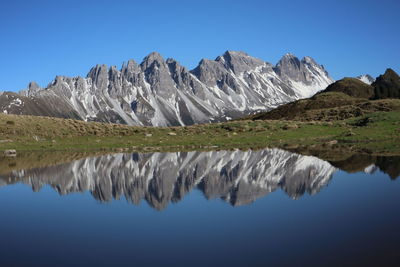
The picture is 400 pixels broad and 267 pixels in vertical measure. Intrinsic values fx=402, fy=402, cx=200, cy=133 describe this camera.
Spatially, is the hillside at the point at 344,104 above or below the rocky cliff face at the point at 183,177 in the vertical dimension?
above

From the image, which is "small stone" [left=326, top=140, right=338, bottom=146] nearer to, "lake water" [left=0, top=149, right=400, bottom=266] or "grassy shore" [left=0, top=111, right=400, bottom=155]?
"grassy shore" [left=0, top=111, right=400, bottom=155]

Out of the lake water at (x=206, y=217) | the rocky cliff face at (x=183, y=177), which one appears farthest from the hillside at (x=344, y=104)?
the lake water at (x=206, y=217)

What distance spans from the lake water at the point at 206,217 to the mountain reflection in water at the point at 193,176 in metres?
0.08

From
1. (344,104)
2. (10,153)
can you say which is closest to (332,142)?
(10,153)

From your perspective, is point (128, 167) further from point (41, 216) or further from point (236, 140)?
point (236, 140)

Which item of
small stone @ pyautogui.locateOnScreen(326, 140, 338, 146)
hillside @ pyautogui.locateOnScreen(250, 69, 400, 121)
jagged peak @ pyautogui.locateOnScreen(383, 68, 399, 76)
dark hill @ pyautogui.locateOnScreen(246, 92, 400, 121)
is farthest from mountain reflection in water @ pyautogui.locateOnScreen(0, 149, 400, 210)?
jagged peak @ pyautogui.locateOnScreen(383, 68, 399, 76)

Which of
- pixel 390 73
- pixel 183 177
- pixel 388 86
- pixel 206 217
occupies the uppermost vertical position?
pixel 390 73

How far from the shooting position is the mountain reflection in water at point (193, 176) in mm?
16672

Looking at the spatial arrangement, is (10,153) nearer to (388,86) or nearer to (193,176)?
(193,176)

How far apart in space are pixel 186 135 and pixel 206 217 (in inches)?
1562

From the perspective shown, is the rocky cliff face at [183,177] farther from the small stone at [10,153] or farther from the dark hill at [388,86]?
the dark hill at [388,86]

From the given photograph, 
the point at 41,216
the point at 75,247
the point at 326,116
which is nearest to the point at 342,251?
the point at 75,247

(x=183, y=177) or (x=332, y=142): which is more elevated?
(x=332, y=142)

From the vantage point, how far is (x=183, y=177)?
2092cm
